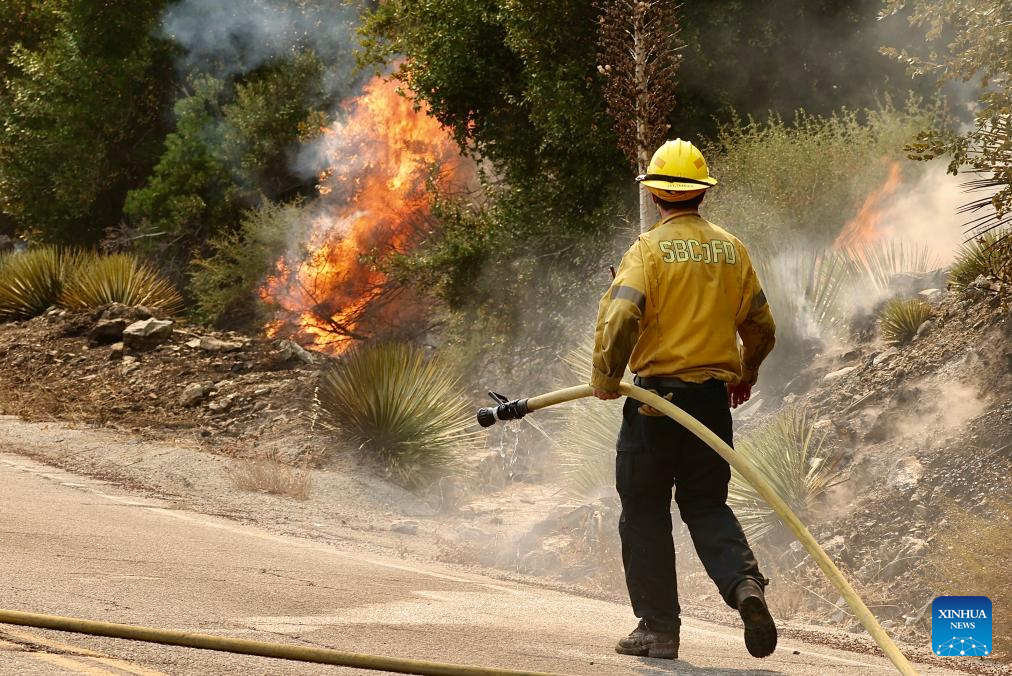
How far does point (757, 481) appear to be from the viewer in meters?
4.86

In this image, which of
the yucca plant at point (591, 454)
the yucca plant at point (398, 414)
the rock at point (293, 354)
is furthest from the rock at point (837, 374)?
the rock at point (293, 354)

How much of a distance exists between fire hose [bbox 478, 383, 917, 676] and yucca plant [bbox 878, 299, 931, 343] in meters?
6.11

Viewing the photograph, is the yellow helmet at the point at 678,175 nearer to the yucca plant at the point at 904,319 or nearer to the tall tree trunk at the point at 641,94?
the yucca plant at the point at 904,319

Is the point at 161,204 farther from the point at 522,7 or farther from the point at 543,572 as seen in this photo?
the point at 543,572

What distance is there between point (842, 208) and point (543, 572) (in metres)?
6.21

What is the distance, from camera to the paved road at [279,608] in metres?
4.62

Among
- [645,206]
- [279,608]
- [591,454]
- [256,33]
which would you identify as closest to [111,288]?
Answer: [645,206]

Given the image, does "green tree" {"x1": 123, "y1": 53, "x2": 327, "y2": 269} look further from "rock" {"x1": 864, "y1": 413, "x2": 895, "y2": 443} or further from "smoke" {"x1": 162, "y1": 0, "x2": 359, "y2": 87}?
"rock" {"x1": 864, "y1": 413, "x2": 895, "y2": 443}

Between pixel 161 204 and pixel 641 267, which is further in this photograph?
pixel 161 204

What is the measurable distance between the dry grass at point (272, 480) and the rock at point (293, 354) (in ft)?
14.8

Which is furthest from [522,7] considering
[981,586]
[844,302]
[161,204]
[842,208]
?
[161,204]

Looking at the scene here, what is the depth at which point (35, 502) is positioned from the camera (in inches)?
354

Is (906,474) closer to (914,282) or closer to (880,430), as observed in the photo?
(880,430)

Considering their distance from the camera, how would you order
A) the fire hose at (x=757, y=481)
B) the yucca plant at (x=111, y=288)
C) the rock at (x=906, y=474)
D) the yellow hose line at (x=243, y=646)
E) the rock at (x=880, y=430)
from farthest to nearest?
the yucca plant at (x=111, y=288), the rock at (x=880, y=430), the rock at (x=906, y=474), the fire hose at (x=757, y=481), the yellow hose line at (x=243, y=646)
